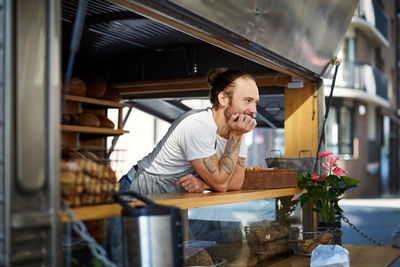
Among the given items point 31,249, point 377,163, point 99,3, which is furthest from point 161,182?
point 377,163

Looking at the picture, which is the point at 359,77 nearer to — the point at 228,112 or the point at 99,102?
the point at 99,102

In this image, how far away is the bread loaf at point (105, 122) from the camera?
512 cm

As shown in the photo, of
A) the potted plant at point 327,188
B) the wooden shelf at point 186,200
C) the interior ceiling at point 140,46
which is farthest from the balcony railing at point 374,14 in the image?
the wooden shelf at point 186,200

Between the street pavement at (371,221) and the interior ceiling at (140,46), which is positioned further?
the street pavement at (371,221)

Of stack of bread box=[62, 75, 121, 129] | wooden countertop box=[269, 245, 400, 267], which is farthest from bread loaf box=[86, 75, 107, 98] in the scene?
wooden countertop box=[269, 245, 400, 267]

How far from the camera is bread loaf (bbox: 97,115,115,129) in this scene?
16.8 feet

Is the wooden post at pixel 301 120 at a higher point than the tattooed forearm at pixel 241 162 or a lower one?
higher

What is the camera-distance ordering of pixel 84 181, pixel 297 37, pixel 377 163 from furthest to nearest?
pixel 377 163, pixel 297 37, pixel 84 181

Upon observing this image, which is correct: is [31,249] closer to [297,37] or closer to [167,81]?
[297,37]

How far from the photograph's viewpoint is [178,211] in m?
1.91

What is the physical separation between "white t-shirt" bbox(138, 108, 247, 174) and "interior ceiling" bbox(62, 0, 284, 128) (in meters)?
0.69

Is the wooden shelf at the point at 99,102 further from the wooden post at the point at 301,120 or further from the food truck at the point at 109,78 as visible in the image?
the wooden post at the point at 301,120

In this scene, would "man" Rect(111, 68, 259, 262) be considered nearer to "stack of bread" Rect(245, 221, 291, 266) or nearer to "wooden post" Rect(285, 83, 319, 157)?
"stack of bread" Rect(245, 221, 291, 266)

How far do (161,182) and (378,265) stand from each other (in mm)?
1290
